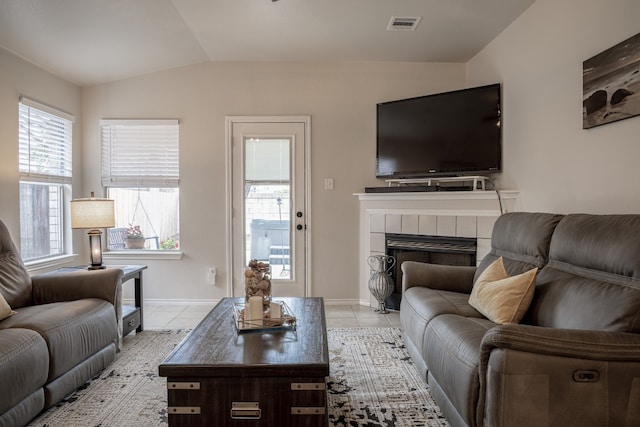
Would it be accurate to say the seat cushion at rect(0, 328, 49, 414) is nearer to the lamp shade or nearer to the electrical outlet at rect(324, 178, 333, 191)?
the lamp shade

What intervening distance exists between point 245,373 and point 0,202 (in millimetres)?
2691

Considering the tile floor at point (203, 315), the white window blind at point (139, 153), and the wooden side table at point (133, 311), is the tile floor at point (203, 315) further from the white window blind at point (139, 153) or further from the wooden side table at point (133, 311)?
the white window blind at point (139, 153)

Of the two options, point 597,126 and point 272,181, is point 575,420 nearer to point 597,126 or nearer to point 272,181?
point 597,126

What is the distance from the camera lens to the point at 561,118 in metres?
2.58

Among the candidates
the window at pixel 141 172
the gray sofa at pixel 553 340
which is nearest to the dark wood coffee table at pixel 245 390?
the gray sofa at pixel 553 340

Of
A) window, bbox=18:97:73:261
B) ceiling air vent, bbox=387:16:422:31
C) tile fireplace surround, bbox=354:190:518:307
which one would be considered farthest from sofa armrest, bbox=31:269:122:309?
ceiling air vent, bbox=387:16:422:31

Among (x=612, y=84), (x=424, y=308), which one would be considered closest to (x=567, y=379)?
(x=424, y=308)

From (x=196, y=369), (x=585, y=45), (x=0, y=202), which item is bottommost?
(x=196, y=369)

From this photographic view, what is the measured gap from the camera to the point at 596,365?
1.29 meters

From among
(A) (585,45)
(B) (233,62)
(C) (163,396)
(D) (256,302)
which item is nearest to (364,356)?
(D) (256,302)

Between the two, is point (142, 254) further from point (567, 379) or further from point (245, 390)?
point (567, 379)

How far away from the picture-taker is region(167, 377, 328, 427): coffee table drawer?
1.49 meters

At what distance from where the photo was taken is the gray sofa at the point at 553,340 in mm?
1296

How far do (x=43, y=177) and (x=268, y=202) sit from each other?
6.64 feet
